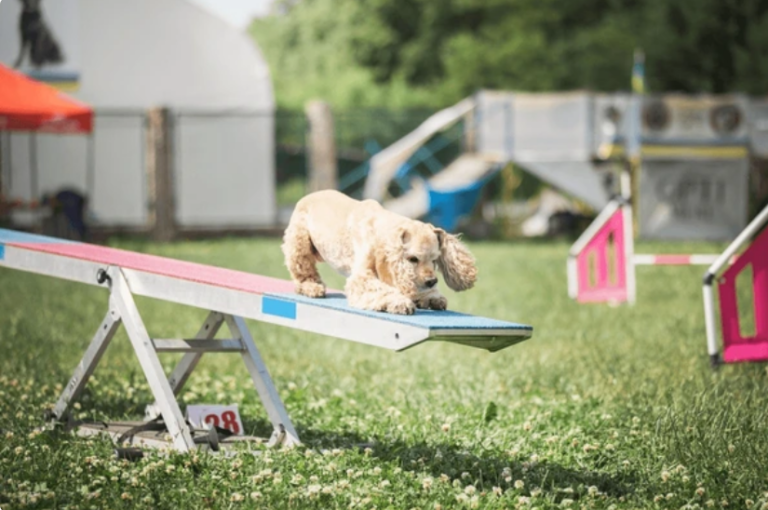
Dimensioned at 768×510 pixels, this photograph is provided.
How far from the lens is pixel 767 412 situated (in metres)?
6.01

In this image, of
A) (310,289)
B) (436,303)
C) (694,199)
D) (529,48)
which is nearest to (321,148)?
(694,199)

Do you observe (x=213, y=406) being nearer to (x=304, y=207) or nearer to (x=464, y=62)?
(x=304, y=207)

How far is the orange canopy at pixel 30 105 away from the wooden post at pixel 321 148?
9044 mm

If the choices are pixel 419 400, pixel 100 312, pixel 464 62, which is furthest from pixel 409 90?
pixel 419 400

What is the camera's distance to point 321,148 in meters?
22.9

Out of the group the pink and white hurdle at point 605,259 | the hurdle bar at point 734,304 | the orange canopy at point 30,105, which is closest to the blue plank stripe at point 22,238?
the hurdle bar at point 734,304

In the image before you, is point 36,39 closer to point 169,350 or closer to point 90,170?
point 90,170

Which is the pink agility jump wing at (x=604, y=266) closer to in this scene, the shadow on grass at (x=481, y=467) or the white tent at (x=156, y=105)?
the shadow on grass at (x=481, y=467)

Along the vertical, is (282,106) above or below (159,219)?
above

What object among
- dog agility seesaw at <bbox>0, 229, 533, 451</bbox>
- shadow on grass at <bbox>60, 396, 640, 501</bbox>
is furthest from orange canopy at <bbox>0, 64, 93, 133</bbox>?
shadow on grass at <bbox>60, 396, 640, 501</bbox>

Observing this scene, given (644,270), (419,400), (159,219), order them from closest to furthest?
(419,400) → (644,270) → (159,219)

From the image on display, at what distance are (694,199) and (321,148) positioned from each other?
302 inches

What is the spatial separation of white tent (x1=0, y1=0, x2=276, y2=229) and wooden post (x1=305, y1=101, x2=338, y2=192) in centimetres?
157

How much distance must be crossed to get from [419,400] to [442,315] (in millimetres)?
2147
